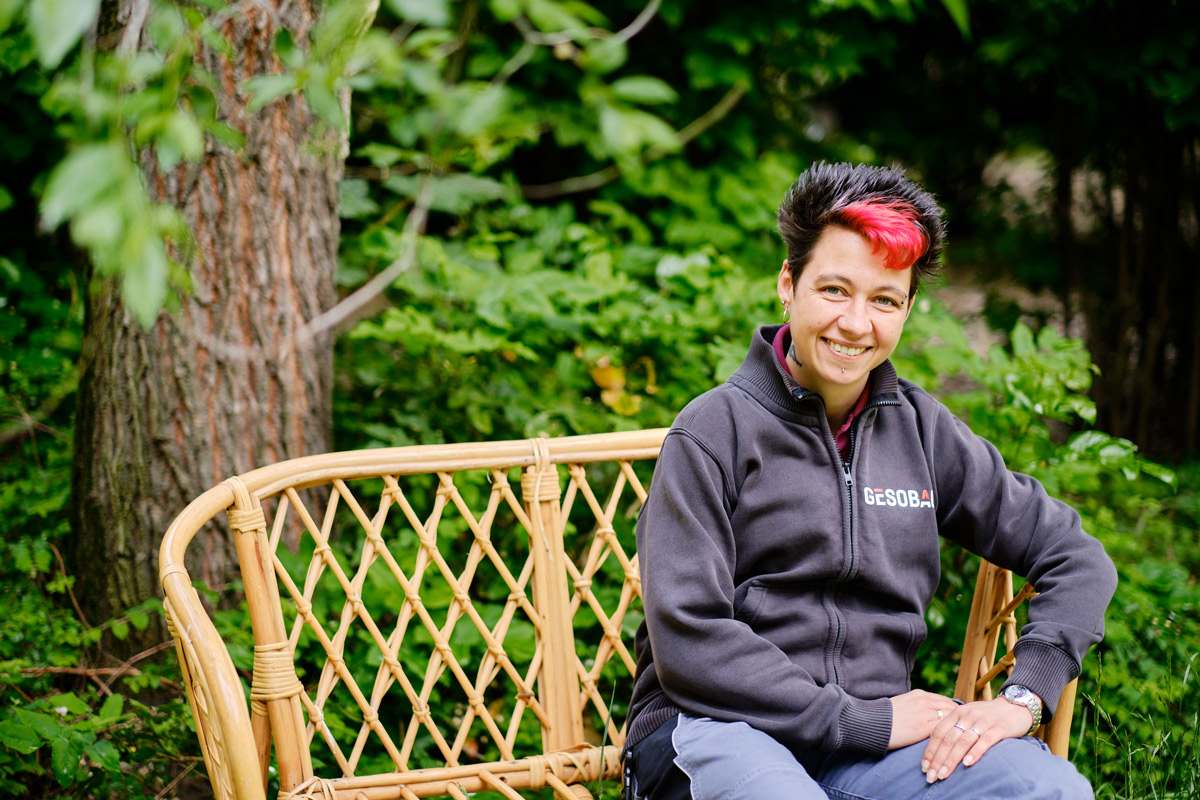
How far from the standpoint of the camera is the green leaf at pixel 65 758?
175cm

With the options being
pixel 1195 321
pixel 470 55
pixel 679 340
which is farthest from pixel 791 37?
pixel 1195 321

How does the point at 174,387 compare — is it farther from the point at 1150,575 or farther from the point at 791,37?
the point at 791,37

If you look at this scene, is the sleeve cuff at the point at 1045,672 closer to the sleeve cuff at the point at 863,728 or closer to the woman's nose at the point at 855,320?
the sleeve cuff at the point at 863,728

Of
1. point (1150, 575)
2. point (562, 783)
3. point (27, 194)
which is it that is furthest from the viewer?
point (27, 194)

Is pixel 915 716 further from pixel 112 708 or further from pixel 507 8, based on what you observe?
pixel 112 708

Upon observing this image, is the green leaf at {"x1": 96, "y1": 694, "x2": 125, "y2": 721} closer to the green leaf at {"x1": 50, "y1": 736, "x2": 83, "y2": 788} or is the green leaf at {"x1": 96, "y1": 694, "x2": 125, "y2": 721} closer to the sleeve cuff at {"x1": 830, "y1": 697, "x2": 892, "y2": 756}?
the green leaf at {"x1": 50, "y1": 736, "x2": 83, "y2": 788}

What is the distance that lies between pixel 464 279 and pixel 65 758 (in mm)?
1675

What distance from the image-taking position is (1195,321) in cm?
405

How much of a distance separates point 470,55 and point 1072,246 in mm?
2818

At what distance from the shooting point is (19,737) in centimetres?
180

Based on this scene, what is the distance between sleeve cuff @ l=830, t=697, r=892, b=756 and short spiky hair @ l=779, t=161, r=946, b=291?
2.54 feet

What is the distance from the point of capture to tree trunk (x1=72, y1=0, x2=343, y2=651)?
7.41 ft

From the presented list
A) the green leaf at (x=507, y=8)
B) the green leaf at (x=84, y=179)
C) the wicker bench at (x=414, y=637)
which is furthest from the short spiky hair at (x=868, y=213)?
the green leaf at (x=84, y=179)

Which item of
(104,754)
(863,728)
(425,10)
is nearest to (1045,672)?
(863,728)
